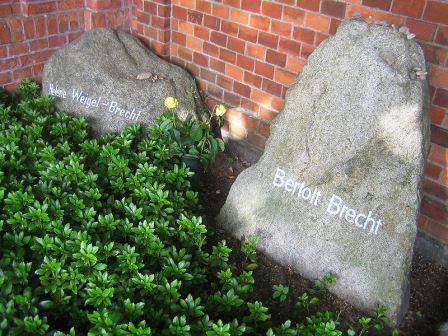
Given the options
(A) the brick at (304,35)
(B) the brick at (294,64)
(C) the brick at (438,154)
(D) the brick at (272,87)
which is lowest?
(C) the brick at (438,154)

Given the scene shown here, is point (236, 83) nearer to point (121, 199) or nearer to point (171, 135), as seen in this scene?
point (171, 135)

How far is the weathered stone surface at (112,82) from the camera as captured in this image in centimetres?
347

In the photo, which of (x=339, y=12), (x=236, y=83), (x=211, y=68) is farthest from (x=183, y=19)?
(x=339, y=12)

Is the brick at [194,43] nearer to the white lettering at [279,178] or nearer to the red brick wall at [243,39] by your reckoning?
the red brick wall at [243,39]

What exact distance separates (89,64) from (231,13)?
3.91 feet

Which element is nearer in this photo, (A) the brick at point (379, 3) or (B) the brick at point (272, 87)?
(A) the brick at point (379, 3)

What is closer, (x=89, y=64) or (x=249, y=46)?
(x=249, y=46)

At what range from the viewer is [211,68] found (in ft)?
12.2

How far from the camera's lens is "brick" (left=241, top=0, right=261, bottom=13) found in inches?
125

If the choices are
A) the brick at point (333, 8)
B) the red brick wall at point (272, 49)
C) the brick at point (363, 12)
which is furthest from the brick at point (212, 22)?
the brick at point (363, 12)

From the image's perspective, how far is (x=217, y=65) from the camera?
3.65 metres

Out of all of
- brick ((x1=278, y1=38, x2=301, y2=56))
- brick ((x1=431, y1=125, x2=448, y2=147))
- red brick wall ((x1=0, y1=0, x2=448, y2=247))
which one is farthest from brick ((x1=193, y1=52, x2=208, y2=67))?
brick ((x1=431, y1=125, x2=448, y2=147))

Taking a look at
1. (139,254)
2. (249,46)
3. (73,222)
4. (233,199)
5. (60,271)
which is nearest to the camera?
(60,271)

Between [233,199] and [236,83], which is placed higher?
[236,83]
